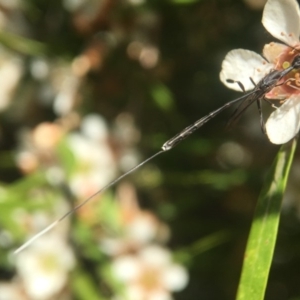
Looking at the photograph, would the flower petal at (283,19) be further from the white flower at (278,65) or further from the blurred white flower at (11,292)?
the blurred white flower at (11,292)

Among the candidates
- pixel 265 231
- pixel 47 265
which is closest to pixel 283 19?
pixel 265 231

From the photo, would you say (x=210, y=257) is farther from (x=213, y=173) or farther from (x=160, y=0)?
(x=160, y=0)

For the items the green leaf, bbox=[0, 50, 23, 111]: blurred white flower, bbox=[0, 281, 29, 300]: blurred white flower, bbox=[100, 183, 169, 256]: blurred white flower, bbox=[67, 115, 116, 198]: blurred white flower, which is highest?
bbox=[0, 50, 23, 111]: blurred white flower

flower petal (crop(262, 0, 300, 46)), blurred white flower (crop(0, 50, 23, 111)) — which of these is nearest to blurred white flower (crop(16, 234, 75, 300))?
blurred white flower (crop(0, 50, 23, 111))

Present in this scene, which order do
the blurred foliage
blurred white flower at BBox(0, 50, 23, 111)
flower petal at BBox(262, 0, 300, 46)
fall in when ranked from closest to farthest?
flower petal at BBox(262, 0, 300, 46), the blurred foliage, blurred white flower at BBox(0, 50, 23, 111)

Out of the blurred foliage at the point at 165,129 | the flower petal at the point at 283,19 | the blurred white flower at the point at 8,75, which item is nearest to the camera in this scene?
the flower petal at the point at 283,19

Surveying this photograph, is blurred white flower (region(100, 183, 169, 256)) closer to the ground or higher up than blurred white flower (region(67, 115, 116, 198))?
closer to the ground

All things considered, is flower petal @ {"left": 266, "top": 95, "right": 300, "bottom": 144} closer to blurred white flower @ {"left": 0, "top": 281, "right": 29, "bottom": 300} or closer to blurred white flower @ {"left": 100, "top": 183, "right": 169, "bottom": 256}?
blurred white flower @ {"left": 100, "top": 183, "right": 169, "bottom": 256}

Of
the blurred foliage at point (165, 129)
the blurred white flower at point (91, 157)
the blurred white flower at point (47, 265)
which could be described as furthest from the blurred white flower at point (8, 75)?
the blurred white flower at point (47, 265)
